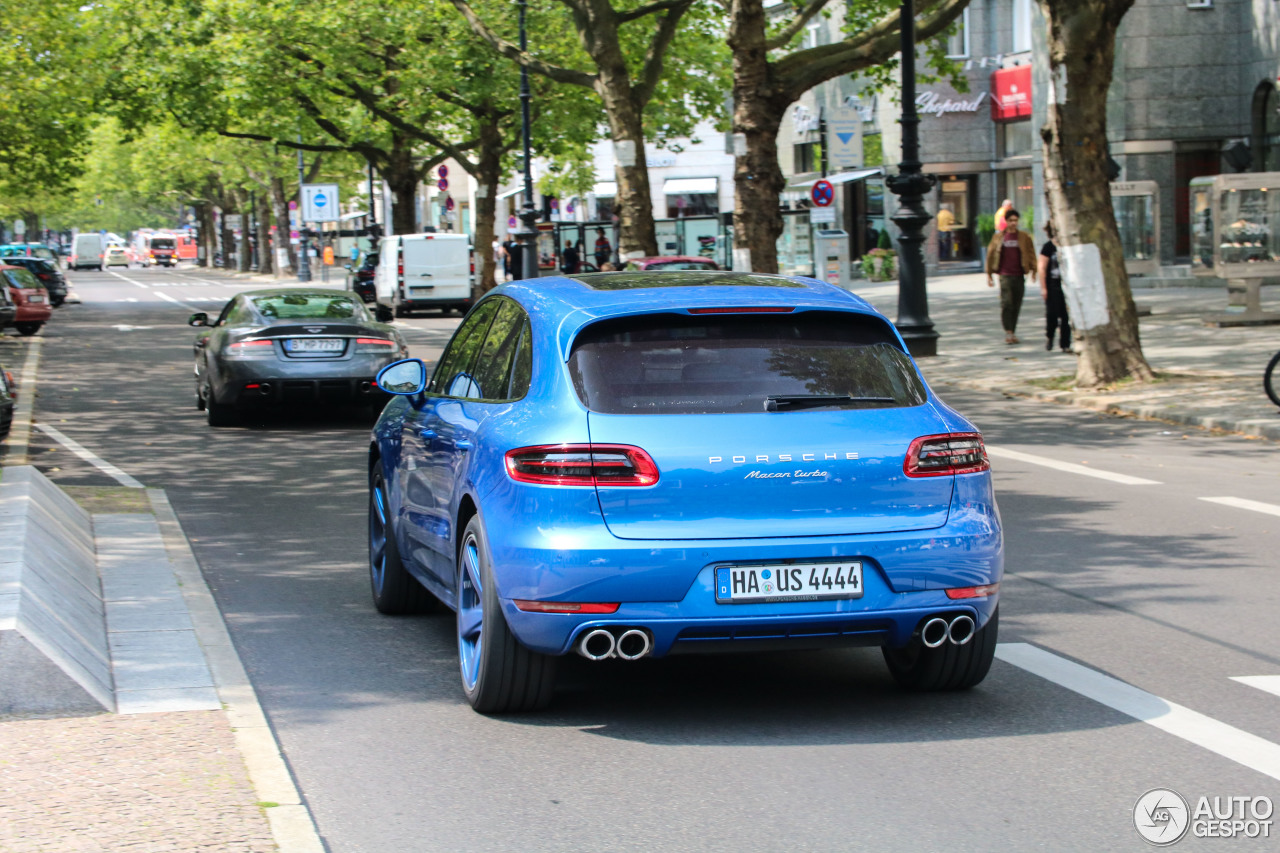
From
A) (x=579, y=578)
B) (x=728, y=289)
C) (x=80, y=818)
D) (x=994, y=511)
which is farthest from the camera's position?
(x=728, y=289)

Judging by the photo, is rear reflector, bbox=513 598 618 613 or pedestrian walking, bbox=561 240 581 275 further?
pedestrian walking, bbox=561 240 581 275

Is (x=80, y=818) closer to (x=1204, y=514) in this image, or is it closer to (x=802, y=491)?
(x=802, y=491)

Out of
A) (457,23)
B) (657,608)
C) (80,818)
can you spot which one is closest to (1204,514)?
(657,608)

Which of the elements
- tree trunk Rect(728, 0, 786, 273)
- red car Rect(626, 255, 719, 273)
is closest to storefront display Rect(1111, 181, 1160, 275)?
red car Rect(626, 255, 719, 273)

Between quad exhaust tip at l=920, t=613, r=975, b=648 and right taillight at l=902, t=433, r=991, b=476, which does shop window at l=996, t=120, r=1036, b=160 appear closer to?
right taillight at l=902, t=433, r=991, b=476

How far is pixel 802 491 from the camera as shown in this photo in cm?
529

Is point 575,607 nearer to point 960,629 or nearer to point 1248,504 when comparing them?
point 960,629

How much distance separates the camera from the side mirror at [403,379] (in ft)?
23.1

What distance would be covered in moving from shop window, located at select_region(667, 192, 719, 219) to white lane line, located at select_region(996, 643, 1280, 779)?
207 ft

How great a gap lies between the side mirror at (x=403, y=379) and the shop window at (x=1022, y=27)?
38.1 meters

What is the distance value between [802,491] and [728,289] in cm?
100

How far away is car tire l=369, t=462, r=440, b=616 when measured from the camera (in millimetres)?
7430

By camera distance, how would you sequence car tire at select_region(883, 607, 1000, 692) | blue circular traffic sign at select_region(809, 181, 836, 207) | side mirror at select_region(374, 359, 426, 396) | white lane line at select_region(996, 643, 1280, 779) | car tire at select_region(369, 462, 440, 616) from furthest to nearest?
blue circular traffic sign at select_region(809, 181, 836, 207)
car tire at select_region(369, 462, 440, 616)
side mirror at select_region(374, 359, 426, 396)
car tire at select_region(883, 607, 1000, 692)
white lane line at select_region(996, 643, 1280, 779)

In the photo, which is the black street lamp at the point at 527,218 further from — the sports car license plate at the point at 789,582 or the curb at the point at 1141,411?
the sports car license plate at the point at 789,582
